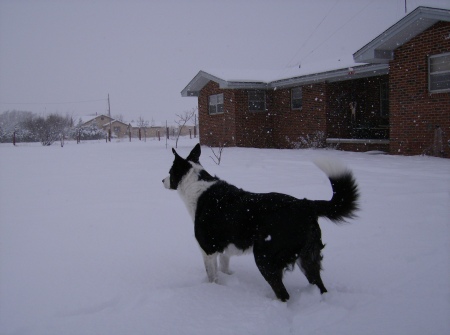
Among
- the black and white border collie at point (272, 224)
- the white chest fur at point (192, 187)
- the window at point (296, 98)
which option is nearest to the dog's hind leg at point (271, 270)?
the black and white border collie at point (272, 224)

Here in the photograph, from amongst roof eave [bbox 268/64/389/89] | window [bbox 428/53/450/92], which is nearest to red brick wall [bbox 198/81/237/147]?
roof eave [bbox 268/64/389/89]

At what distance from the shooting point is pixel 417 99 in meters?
12.4

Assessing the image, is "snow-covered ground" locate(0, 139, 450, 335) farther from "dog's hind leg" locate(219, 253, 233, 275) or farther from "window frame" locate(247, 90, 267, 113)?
"window frame" locate(247, 90, 267, 113)

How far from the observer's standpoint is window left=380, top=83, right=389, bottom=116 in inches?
678

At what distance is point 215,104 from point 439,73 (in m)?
12.9

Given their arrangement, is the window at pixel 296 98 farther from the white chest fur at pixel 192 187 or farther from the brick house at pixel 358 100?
the white chest fur at pixel 192 187

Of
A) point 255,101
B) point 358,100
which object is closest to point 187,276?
point 358,100

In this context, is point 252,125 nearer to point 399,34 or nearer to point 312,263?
point 399,34

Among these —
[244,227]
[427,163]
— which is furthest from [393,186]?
[244,227]

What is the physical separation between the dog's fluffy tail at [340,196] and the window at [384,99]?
1598 cm

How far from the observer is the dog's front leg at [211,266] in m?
3.44

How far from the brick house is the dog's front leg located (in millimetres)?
11067

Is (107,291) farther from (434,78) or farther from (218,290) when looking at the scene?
(434,78)

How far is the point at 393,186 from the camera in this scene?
24.4ft
